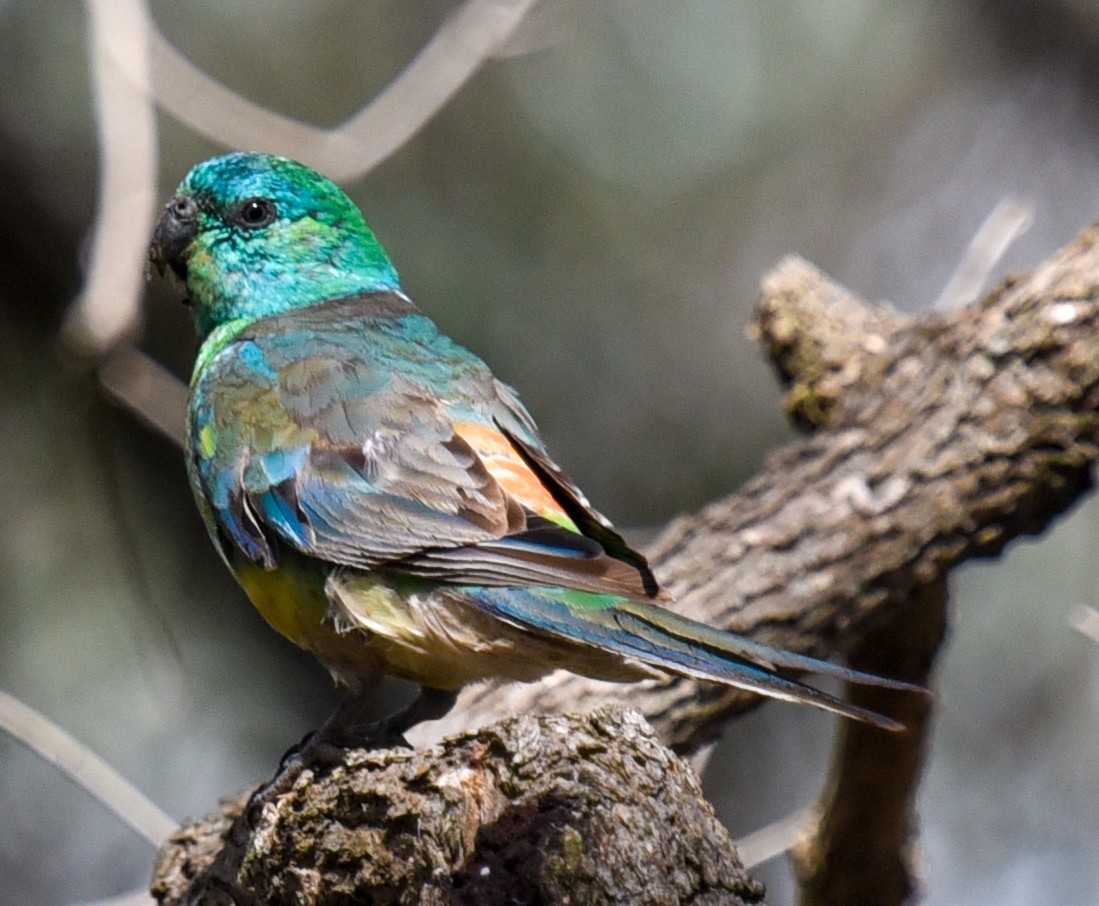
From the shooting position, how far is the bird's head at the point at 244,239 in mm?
4125

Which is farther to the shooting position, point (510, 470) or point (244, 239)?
point (244, 239)

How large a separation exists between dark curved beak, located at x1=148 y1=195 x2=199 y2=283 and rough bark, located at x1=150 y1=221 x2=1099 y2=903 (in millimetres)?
1491

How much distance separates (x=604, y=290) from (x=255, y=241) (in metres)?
3.64

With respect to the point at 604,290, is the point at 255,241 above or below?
above

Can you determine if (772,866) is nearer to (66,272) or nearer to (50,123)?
(66,272)

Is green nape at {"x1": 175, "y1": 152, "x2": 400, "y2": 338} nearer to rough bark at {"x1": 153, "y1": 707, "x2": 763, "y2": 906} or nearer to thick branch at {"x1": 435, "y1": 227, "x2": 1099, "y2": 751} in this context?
thick branch at {"x1": 435, "y1": 227, "x2": 1099, "y2": 751}

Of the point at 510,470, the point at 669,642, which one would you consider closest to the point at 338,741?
the point at 510,470

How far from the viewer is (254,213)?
4.15m

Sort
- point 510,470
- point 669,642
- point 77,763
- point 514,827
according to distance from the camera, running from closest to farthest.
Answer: point 514,827 < point 669,642 < point 510,470 < point 77,763

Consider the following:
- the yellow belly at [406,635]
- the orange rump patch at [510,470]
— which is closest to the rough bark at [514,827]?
the yellow belly at [406,635]

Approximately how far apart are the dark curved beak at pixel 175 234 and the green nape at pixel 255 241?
15mm

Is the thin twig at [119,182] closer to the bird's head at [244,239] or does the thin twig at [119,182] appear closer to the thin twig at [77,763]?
the bird's head at [244,239]

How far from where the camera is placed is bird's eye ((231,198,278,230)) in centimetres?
414

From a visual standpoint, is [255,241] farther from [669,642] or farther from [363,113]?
[669,642]
